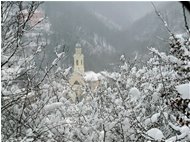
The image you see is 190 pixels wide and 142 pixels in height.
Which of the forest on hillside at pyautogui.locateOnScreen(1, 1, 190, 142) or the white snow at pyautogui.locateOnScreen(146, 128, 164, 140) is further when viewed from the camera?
the forest on hillside at pyautogui.locateOnScreen(1, 1, 190, 142)

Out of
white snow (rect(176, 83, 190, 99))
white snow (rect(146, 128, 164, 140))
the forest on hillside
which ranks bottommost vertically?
white snow (rect(146, 128, 164, 140))

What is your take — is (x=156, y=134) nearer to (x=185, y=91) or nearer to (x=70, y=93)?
(x=185, y=91)

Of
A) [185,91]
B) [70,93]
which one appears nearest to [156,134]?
[185,91]

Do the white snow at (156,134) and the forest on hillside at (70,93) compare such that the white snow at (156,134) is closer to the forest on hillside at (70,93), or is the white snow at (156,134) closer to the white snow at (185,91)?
the forest on hillside at (70,93)

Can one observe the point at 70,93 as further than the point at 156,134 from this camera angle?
Yes

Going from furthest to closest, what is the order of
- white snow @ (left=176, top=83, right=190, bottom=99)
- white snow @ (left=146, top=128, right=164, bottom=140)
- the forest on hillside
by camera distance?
the forest on hillside
white snow @ (left=146, top=128, right=164, bottom=140)
white snow @ (left=176, top=83, right=190, bottom=99)

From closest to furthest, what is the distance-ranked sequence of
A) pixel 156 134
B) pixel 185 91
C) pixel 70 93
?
pixel 185 91
pixel 156 134
pixel 70 93

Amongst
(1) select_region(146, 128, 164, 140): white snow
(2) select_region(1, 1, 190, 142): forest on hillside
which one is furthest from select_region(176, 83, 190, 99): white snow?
(1) select_region(146, 128, 164, 140): white snow

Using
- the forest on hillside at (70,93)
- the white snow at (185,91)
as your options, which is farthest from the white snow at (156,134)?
the white snow at (185,91)

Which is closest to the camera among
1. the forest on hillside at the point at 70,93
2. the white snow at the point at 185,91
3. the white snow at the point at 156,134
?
A: the white snow at the point at 185,91

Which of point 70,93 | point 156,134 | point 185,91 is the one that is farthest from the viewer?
point 70,93

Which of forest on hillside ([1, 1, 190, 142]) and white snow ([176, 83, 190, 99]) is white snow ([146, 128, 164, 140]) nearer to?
forest on hillside ([1, 1, 190, 142])

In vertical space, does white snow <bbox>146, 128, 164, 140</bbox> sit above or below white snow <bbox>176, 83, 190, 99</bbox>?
below

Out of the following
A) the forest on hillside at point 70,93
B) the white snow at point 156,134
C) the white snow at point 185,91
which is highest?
the forest on hillside at point 70,93
